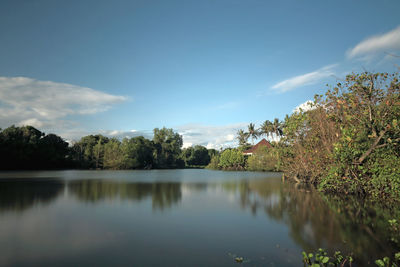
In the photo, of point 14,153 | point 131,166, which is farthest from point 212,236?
point 131,166

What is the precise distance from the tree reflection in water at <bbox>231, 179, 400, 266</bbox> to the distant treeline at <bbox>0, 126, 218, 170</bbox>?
179ft

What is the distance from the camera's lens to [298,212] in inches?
370

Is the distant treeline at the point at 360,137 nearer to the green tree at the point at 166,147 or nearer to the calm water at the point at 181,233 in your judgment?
the calm water at the point at 181,233

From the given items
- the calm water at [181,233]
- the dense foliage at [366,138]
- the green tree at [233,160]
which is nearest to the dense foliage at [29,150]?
the green tree at [233,160]

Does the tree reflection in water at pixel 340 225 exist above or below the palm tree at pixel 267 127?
below

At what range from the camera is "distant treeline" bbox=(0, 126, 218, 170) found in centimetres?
5106

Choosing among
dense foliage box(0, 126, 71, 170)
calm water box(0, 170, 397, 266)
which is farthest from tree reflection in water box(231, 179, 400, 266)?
dense foliage box(0, 126, 71, 170)

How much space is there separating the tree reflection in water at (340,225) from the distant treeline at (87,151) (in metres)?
54.4

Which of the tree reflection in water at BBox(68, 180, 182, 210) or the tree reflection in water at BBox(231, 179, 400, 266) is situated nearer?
the tree reflection in water at BBox(231, 179, 400, 266)

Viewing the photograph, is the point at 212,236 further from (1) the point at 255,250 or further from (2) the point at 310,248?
(2) the point at 310,248

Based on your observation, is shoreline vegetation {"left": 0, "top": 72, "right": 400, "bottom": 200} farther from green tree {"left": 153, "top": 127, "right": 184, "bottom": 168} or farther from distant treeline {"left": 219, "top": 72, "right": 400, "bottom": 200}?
green tree {"left": 153, "top": 127, "right": 184, "bottom": 168}

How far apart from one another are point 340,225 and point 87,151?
68111mm

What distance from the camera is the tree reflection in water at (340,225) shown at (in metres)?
5.40

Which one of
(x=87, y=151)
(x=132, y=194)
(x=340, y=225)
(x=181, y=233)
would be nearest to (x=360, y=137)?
(x=340, y=225)
